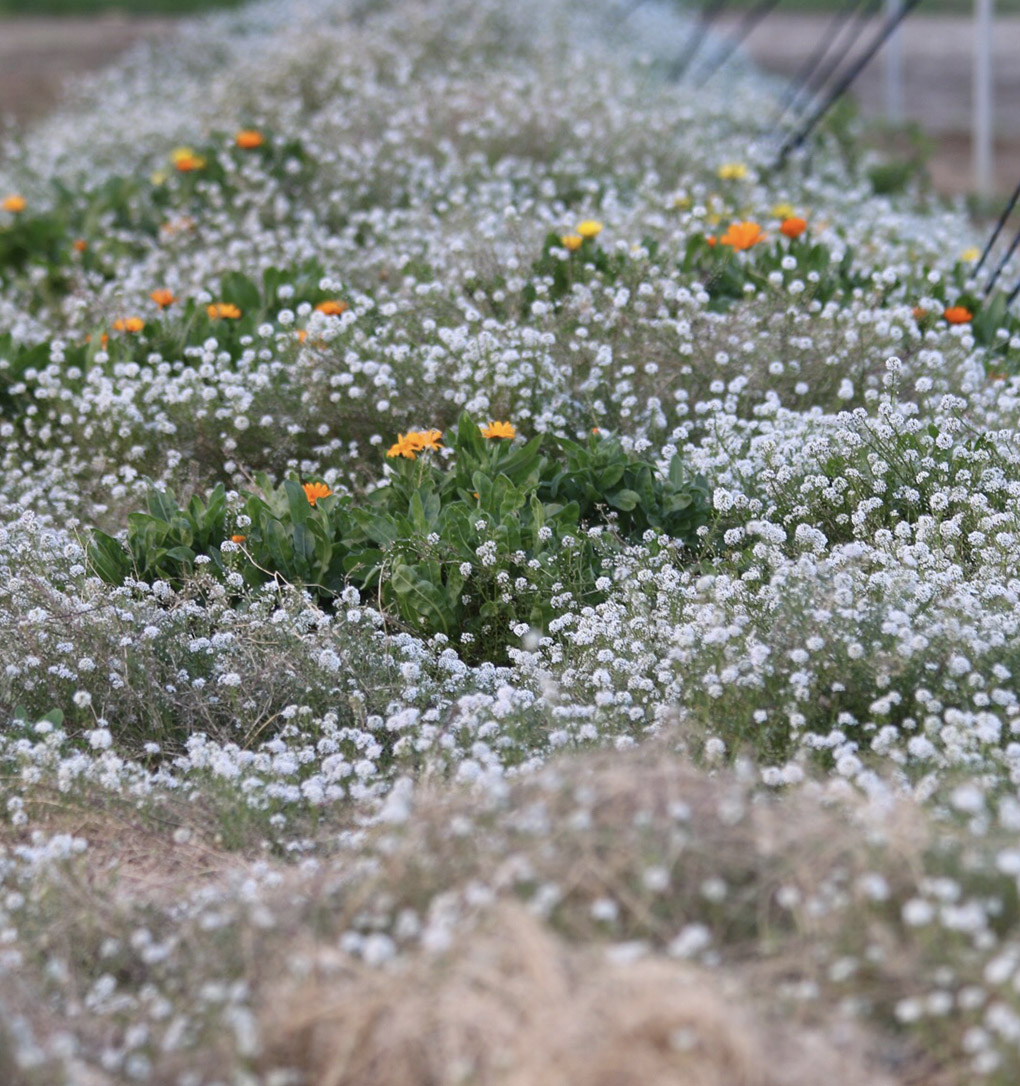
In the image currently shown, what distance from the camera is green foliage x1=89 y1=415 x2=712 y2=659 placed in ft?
13.6

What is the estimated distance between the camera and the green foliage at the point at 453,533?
13.6 ft

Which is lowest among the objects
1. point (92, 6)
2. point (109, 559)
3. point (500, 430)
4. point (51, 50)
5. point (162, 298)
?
point (92, 6)

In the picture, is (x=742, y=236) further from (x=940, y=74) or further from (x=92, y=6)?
(x=92, y=6)

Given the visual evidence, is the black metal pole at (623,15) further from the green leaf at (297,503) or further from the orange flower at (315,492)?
the green leaf at (297,503)

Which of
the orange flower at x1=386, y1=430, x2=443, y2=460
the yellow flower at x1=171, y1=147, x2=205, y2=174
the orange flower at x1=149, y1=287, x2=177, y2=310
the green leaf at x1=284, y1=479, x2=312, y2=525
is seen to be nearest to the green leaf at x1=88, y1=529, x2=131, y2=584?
the green leaf at x1=284, y1=479, x2=312, y2=525

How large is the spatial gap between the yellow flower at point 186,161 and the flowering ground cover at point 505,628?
0.17m

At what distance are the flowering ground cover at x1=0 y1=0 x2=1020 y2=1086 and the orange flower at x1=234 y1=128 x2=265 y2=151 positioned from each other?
33 millimetres

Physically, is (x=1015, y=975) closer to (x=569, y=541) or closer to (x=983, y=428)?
(x=569, y=541)

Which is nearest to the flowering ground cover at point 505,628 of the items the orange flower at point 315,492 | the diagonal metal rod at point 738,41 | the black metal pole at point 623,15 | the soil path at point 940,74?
the orange flower at point 315,492

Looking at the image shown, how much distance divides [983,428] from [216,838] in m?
2.84

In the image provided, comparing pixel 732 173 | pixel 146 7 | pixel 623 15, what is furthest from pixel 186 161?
pixel 146 7

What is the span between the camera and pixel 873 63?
21547 mm

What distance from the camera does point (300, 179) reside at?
7.96m

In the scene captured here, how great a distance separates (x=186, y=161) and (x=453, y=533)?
14.4 feet
